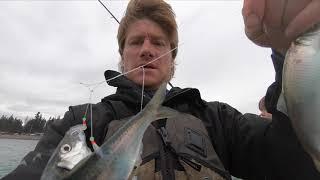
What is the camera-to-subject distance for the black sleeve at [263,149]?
2578mm

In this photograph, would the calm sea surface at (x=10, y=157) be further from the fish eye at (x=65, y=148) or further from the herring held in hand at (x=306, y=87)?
the herring held in hand at (x=306, y=87)

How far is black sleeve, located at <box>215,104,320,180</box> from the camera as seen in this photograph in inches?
102

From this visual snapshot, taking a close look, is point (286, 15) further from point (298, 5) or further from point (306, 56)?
point (306, 56)

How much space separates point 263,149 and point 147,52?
1.50 m

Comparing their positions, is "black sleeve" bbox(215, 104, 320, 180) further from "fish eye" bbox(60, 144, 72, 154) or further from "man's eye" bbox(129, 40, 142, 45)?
"fish eye" bbox(60, 144, 72, 154)

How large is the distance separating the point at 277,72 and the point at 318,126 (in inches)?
28.8

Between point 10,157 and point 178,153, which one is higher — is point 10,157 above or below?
below

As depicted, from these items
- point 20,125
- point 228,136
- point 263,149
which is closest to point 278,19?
point 263,149

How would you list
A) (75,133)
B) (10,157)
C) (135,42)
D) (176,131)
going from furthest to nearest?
1. (10,157)
2. (135,42)
3. (176,131)
4. (75,133)

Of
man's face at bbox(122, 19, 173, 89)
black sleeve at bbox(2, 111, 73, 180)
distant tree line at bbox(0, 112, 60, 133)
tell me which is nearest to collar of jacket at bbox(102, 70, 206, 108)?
man's face at bbox(122, 19, 173, 89)

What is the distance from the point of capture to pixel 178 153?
9.77 feet

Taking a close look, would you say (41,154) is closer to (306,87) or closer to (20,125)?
(306,87)

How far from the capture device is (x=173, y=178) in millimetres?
2814

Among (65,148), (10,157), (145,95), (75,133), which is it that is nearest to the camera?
(65,148)
